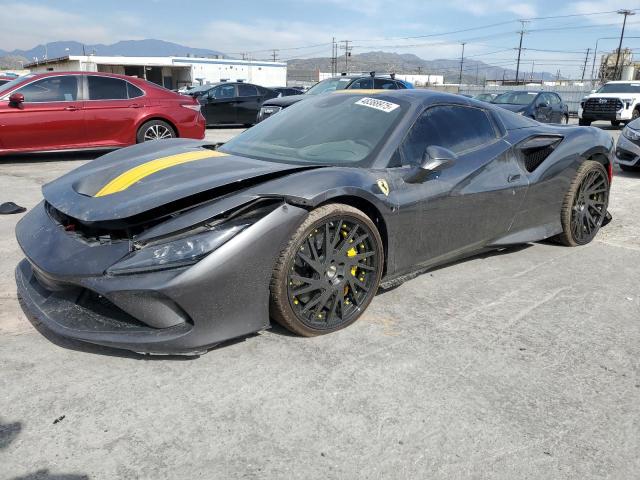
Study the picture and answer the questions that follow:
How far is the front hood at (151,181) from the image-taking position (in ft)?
8.05

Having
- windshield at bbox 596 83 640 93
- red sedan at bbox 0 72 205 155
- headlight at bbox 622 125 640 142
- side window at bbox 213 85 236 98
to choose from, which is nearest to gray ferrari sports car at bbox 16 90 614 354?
red sedan at bbox 0 72 205 155

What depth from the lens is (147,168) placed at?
117 inches

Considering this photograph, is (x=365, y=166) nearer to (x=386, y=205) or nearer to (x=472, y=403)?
(x=386, y=205)

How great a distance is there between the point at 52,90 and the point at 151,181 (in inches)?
256

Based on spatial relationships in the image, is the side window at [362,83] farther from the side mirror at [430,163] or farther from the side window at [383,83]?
the side mirror at [430,163]

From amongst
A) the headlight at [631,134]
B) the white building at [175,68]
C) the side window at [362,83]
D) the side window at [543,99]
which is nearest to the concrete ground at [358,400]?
the headlight at [631,134]

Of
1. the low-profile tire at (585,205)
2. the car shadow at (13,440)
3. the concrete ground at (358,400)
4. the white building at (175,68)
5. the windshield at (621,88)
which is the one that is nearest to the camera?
the car shadow at (13,440)

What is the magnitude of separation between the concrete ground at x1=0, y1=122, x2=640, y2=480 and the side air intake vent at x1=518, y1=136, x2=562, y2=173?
1166mm

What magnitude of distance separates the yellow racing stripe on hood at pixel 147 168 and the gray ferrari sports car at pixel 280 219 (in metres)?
0.01

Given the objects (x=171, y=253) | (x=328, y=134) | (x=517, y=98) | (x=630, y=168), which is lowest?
(x=630, y=168)

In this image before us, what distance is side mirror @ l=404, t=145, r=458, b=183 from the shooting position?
9.77ft

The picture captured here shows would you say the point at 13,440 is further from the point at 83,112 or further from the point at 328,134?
the point at 83,112

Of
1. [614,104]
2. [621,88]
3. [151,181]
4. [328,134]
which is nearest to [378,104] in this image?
[328,134]

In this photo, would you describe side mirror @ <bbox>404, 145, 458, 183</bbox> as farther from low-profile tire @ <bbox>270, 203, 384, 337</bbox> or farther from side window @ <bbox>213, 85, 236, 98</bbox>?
side window @ <bbox>213, 85, 236, 98</bbox>
